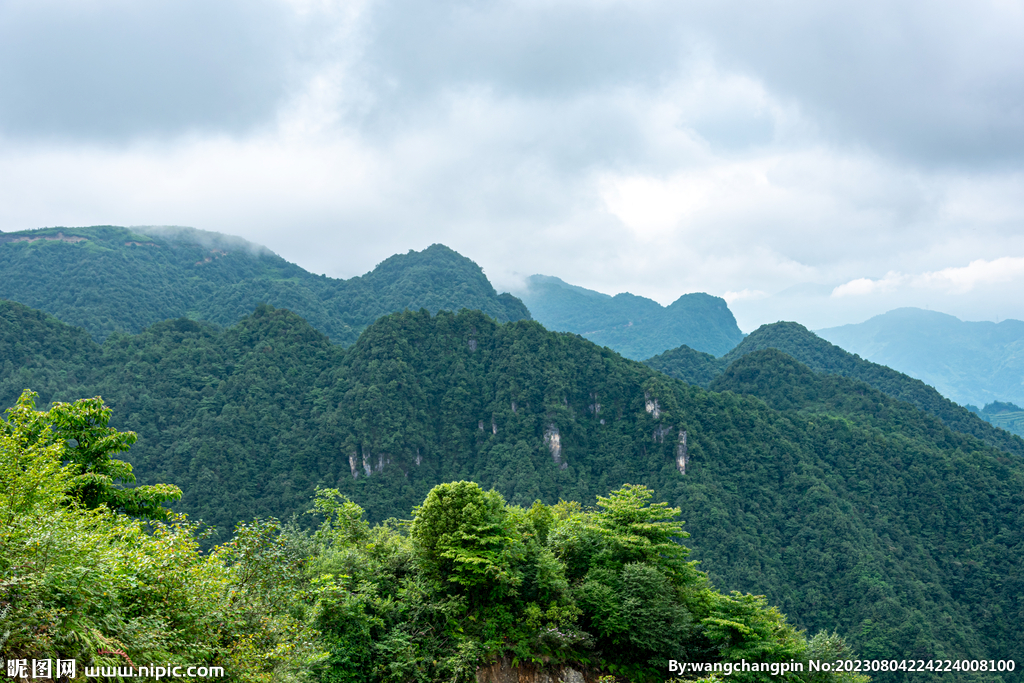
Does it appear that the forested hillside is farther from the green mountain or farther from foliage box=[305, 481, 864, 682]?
foliage box=[305, 481, 864, 682]

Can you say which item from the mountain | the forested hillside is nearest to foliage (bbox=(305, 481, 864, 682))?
the forested hillside

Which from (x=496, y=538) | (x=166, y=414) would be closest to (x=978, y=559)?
(x=496, y=538)

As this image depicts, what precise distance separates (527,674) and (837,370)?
151965 millimetres

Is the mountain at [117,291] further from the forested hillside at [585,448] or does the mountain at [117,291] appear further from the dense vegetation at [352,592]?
the dense vegetation at [352,592]

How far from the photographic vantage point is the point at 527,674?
64.6ft

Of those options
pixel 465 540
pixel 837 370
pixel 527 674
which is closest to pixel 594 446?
pixel 527 674

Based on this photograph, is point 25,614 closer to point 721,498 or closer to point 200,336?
point 721,498

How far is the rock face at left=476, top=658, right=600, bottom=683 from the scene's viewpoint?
62.3ft

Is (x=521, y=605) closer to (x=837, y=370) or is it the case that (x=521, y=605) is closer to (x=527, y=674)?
(x=527, y=674)

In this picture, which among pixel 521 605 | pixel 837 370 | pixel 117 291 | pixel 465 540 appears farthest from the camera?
pixel 117 291

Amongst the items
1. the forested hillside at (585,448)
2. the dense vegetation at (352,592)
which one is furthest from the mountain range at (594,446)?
the dense vegetation at (352,592)

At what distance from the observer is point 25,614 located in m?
7.33

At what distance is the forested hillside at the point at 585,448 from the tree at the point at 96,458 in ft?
195

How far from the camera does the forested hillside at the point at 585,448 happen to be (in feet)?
216
